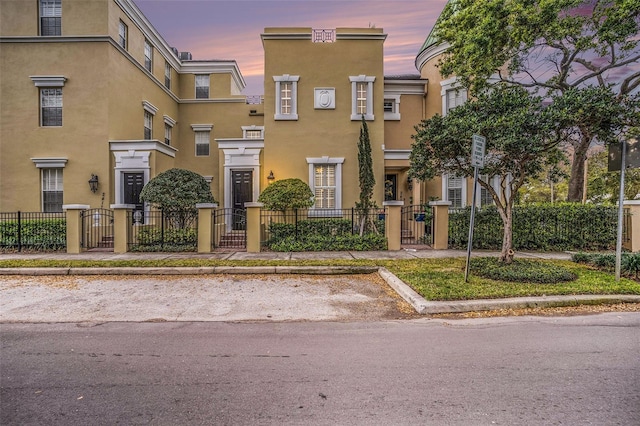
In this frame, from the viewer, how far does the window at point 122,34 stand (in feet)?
52.4

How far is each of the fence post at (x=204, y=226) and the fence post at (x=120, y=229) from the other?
2573 mm

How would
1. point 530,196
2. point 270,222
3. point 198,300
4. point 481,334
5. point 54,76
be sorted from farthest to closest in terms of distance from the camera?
point 530,196, point 54,76, point 270,222, point 198,300, point 481,334

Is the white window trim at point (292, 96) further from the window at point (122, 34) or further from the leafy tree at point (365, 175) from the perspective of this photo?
the window at point (122, 34)

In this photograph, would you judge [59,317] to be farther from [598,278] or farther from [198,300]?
[598,278]

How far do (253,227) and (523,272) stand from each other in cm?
813

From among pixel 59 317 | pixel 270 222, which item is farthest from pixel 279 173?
pixel 59 317

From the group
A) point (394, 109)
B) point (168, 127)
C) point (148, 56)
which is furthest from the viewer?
point (168, 127)

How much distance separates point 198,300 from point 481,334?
15.9ft

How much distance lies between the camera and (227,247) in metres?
12.8

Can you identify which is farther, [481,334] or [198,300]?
[198,300]

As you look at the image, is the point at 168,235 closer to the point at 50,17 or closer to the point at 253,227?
the point at 253,227

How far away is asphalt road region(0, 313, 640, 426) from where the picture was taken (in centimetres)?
285

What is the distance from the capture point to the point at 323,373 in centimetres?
356

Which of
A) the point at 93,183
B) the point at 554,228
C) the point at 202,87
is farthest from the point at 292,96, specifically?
the point at 554,228
